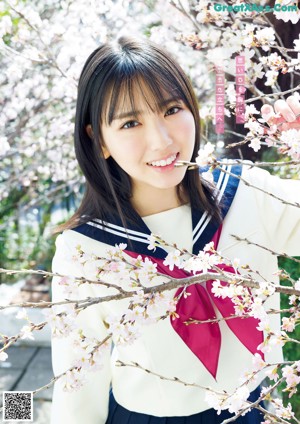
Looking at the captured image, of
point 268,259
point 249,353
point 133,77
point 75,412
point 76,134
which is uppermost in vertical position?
point 133,77

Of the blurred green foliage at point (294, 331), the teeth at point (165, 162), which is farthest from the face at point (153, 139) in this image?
the blurred green foliage at point (294, 331)

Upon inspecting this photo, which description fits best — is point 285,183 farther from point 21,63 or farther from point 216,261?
point 21,63

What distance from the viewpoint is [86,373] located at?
59.7 inches

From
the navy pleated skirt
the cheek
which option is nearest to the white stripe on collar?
the cheek

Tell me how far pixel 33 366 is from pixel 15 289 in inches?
37.2

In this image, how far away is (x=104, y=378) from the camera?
1.58 metres

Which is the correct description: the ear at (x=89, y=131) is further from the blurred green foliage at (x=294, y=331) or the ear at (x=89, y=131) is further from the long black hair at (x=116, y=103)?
the blurred green foliage at (x=294, y=331)

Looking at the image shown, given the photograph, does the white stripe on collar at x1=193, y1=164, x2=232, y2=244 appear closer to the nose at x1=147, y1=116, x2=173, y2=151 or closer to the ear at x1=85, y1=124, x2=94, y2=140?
the nose at x1=147, y1=116, x2=173, y2=151

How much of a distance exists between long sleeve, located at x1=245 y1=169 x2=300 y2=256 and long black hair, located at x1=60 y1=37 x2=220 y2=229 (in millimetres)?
123

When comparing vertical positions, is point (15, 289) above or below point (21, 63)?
below

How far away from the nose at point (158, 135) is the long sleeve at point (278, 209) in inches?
12.0

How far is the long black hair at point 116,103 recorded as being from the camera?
4.48 feet

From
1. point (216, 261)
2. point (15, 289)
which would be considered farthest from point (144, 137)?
point (15, 289)

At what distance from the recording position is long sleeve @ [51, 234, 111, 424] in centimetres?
149
